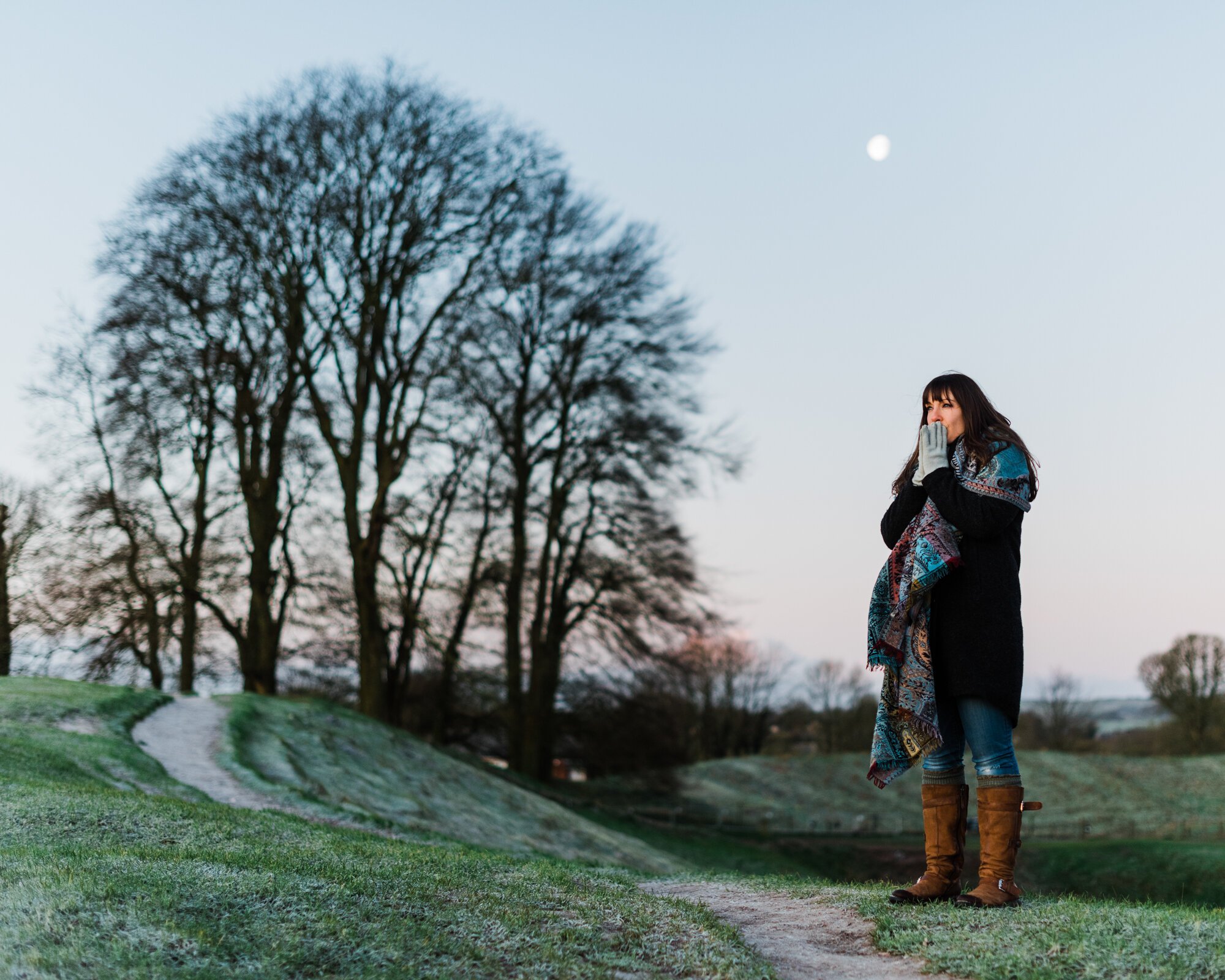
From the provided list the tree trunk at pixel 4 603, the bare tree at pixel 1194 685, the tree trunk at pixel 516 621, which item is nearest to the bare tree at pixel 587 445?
the tree trunk at pixel 516 621

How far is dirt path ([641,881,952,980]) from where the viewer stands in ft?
13.2

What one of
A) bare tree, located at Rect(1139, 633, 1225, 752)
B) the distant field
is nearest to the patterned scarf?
the distant field

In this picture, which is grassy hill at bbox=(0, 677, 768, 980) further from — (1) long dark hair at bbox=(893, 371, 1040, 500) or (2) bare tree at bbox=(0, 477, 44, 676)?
(2) bare tree at bbox=(0, 477, 44, 676)

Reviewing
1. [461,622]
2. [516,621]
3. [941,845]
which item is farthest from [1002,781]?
[461,622]

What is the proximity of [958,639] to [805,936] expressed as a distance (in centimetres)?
159

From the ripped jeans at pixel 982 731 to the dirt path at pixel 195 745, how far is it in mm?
7277

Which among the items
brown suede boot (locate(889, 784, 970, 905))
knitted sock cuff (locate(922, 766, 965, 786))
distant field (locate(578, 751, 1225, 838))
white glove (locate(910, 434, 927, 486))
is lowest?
distant field (locate(578, 751, 1225, 838))

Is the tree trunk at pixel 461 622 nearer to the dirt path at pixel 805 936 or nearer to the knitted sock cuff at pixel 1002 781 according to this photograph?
the dirt path at pixel 805 936

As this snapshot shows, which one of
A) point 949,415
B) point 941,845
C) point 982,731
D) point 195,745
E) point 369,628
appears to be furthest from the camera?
point 369,628

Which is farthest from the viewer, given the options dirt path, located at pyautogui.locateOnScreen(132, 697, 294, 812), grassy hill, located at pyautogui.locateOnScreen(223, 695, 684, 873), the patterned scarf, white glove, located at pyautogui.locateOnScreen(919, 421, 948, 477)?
grassy hill, located at pyautogui.locateOnScreen(223, 695, 684, 873)

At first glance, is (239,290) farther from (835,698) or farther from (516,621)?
(835,698)

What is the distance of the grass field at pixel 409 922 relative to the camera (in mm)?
3559

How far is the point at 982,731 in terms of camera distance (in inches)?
183

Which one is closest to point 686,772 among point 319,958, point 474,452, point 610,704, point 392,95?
point 610,704
